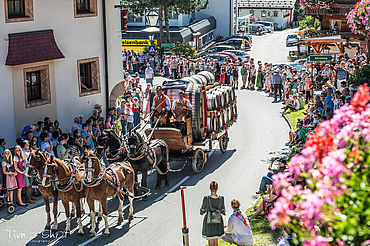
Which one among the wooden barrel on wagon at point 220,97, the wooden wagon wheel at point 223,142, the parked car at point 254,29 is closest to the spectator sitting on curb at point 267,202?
the wooden barrel on wagon at point 220,97

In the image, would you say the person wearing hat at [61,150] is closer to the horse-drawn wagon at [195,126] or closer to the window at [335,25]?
the horse-drawn wagon at [195,126]

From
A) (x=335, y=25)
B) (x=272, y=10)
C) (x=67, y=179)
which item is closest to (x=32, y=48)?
(x=67, y=179)

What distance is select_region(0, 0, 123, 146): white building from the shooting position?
20.2 meters

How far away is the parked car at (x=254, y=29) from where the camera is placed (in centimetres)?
7469

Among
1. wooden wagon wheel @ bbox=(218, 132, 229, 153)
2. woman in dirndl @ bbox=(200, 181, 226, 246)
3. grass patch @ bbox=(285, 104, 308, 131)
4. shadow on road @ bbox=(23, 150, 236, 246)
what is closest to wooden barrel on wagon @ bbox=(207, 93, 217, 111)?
wooden wagon wheel @ bbox=(218, 132, 229, 153)

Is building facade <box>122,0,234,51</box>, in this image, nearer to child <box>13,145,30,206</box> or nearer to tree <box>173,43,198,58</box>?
tree <box>173,43,198,58</box>

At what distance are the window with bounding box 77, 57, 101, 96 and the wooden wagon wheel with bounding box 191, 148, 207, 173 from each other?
19.9ft

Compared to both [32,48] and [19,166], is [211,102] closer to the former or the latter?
[32,48]

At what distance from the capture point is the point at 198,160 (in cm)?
1948

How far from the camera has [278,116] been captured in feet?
93.5

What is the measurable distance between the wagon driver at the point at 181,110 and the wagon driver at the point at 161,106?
24 cm

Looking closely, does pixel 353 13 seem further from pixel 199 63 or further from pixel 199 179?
pixel 199 63

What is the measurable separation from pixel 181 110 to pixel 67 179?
18.6 feet

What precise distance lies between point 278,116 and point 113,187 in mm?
15528
